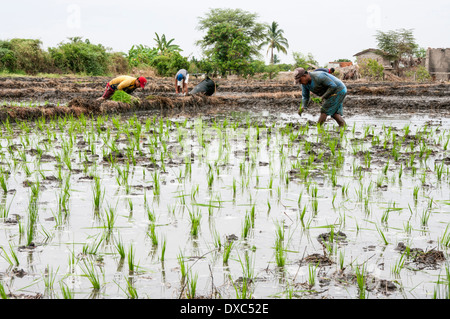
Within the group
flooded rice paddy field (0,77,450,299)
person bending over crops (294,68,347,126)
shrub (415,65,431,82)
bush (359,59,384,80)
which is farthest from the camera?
bush (359,59,384,80)

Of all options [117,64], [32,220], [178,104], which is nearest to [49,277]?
[32,220]

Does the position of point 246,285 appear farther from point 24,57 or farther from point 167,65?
point 24,57

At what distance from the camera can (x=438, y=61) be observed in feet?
86.2

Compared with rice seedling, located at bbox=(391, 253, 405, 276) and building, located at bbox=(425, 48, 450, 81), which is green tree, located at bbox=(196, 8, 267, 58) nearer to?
building, located at bbox=(425, 48, 450, 81)

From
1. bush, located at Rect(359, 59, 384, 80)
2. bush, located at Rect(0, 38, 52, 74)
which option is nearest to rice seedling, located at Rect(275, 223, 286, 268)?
bush, located at Rect(359, 59, 384, 80)

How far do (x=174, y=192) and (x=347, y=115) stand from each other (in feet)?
23.1

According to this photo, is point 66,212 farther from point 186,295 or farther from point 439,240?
point 439,240

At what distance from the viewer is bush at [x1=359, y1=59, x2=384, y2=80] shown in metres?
25.6

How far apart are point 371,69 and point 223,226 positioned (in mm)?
25107

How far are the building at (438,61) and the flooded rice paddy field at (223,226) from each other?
77.4ft

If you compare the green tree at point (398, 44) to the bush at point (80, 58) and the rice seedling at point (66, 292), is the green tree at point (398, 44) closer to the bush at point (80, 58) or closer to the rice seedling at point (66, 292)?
the bush at point (80, 58)

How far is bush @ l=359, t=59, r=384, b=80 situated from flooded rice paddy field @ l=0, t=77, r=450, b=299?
21864 mm

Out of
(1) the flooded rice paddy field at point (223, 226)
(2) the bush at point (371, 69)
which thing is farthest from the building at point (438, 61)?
(1) the flooded rice paddy field at point (223, 226)
